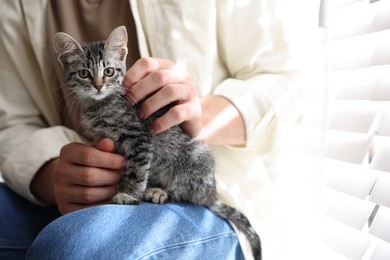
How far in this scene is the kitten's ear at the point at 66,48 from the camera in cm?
87

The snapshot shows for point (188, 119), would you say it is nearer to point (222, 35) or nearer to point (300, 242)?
point (222, 35)

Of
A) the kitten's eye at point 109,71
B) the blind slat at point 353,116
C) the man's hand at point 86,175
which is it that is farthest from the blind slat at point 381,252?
the kitten's eye at point 109,71

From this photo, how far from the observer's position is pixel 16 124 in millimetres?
1092

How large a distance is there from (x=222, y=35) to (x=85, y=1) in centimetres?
40

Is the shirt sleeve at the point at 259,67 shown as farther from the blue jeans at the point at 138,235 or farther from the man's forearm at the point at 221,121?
the blue jeans at the point at 138,235

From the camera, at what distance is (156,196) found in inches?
34.2

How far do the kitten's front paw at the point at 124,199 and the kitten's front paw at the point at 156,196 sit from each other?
0.14ft

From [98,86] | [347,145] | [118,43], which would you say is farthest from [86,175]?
[347,145]

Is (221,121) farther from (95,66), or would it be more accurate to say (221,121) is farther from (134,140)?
(95,66)

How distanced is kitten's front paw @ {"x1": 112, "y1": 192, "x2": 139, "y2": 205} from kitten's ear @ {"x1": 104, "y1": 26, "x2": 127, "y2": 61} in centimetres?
36

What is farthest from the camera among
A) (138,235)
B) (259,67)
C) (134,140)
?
(259,67)

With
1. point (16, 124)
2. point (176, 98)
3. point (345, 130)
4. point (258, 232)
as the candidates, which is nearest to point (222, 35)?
point (176, 98)

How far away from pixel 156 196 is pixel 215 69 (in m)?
0.43

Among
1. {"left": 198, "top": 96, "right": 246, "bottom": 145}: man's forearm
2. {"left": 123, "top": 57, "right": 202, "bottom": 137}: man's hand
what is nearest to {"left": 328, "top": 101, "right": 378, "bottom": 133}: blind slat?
{"left": 198, "top": 96, "right": 246, "bottom": 145}: man's forearm
